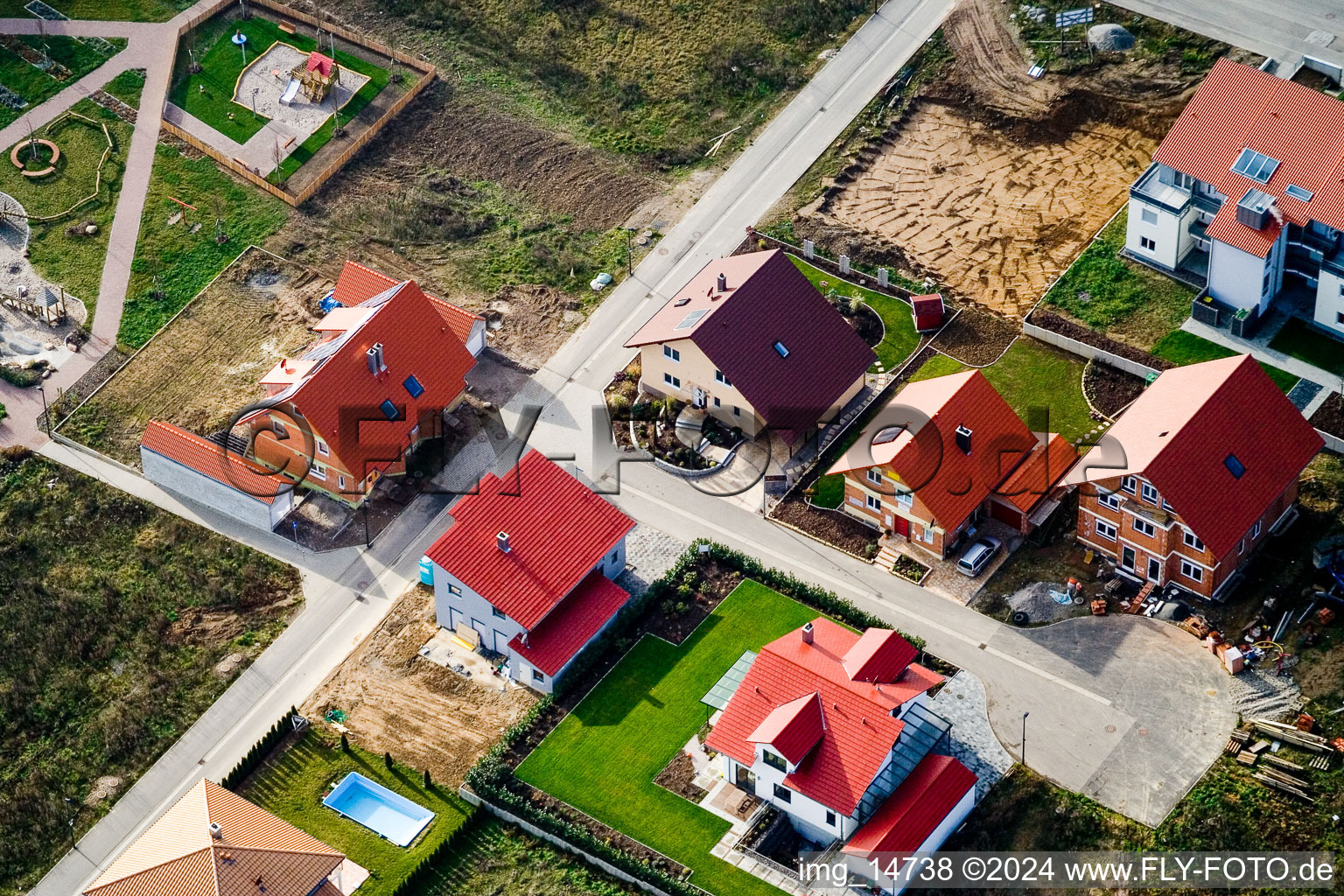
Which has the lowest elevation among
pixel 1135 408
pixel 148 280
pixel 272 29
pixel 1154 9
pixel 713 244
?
pixel 148 280

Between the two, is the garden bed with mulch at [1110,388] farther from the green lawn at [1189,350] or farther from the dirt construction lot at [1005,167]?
the dirt construction lot at [1005,167]

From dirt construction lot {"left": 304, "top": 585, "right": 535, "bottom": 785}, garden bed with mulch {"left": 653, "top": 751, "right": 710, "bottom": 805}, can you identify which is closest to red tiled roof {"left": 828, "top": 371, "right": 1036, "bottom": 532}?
garden bed with mulch {"left": 653, "top": 751, "right": 710, "bottom": 805}

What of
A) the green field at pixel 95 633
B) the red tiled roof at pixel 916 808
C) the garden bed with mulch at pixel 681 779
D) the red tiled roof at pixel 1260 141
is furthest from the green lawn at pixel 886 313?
the green field at pixel 95 633

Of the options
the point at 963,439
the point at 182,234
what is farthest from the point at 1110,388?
the point at 182,234

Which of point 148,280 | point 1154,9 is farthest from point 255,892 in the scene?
point 1154,9

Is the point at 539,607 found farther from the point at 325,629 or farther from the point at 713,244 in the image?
the point at 713,244

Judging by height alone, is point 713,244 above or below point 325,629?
above
